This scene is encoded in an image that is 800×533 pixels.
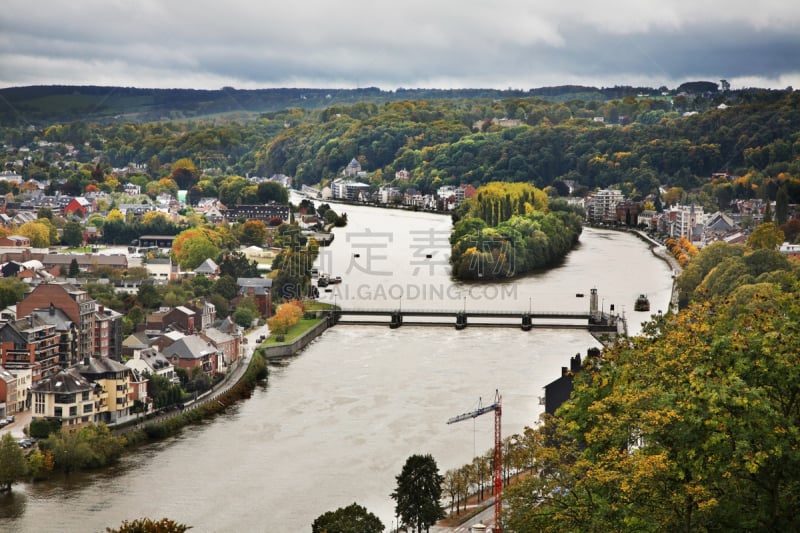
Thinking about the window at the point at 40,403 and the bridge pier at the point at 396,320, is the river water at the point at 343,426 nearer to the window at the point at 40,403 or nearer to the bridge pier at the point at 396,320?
the bridge pier at the point at 396,320

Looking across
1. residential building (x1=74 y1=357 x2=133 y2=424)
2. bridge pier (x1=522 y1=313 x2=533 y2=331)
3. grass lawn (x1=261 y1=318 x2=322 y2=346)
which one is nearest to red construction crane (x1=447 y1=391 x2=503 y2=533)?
residential building (x1=74 y1=357 x2=133 y2=424)

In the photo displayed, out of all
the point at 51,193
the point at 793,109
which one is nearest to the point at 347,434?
the point at 51,193

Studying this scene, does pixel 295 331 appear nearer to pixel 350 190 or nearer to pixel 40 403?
pixel 40 403

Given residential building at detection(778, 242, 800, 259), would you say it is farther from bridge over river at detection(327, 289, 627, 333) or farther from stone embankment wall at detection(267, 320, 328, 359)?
stone embankment wall at detection(267, 320, 328, 359)

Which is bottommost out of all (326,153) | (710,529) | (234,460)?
(234,460)

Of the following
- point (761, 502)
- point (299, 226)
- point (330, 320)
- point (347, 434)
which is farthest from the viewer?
point (299, 226)

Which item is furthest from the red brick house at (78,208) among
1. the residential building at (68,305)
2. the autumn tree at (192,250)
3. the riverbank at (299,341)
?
the residential building at (68,305)

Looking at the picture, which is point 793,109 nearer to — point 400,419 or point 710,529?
point 400,419
